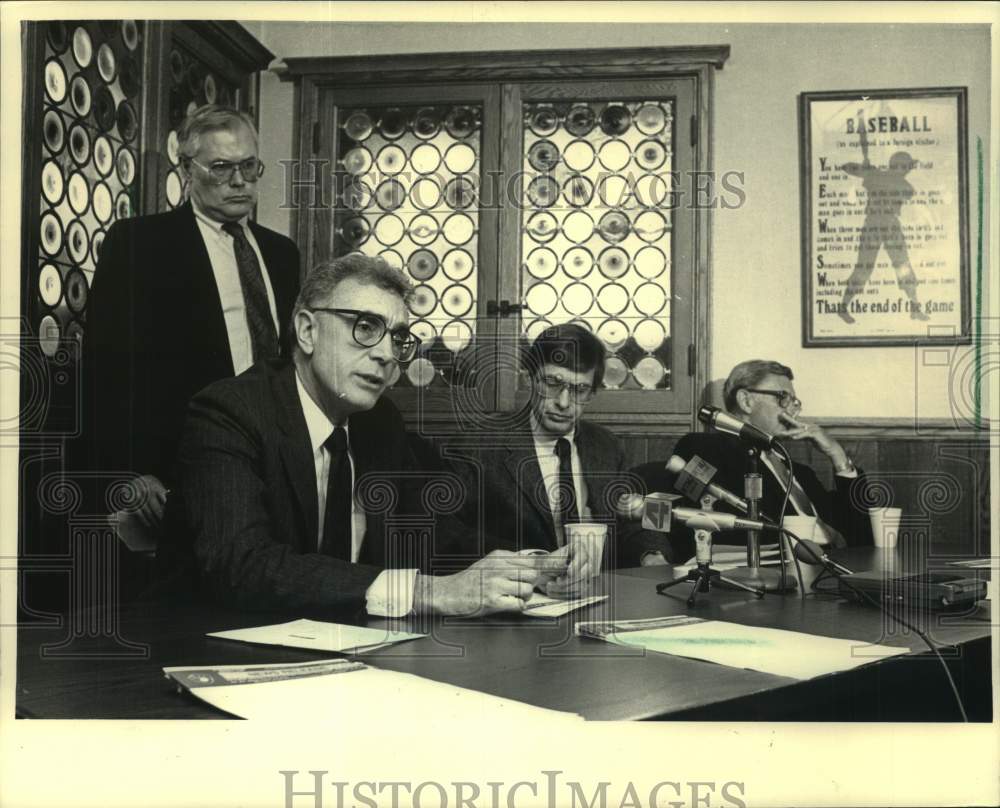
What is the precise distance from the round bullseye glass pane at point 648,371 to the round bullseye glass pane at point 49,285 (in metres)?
1.40

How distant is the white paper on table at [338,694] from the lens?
66.9 inches

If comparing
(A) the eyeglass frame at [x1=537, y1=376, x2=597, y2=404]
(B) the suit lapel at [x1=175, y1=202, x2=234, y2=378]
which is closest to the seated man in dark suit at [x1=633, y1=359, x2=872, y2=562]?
(A) the eyeglass frame at [x1=537, y1=376, x2=597, y2=404]

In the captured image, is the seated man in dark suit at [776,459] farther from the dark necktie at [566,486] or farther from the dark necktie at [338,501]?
the dark necktie at [338,501]

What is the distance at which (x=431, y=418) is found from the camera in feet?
7.37

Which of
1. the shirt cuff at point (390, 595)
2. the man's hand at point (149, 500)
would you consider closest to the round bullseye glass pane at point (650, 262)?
the shirt cuff at point (390, 595)

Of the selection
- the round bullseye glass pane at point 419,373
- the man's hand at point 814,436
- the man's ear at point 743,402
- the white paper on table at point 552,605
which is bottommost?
the white paper on table at point 552,605

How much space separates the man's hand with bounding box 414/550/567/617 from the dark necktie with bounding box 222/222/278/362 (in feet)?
2.21

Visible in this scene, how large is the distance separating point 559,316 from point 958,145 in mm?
1062

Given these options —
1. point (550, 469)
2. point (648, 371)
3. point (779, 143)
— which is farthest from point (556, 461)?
point (779, 143)

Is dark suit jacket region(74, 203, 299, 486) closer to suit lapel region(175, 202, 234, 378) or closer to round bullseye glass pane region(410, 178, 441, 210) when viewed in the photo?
suit lapel region(175, 202, 234, 378)

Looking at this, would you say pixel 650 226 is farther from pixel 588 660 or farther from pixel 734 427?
pixel 588 660

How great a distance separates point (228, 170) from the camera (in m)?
2.28

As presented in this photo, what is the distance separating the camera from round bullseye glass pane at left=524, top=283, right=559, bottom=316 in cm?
228

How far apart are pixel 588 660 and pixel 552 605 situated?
0.81ft
